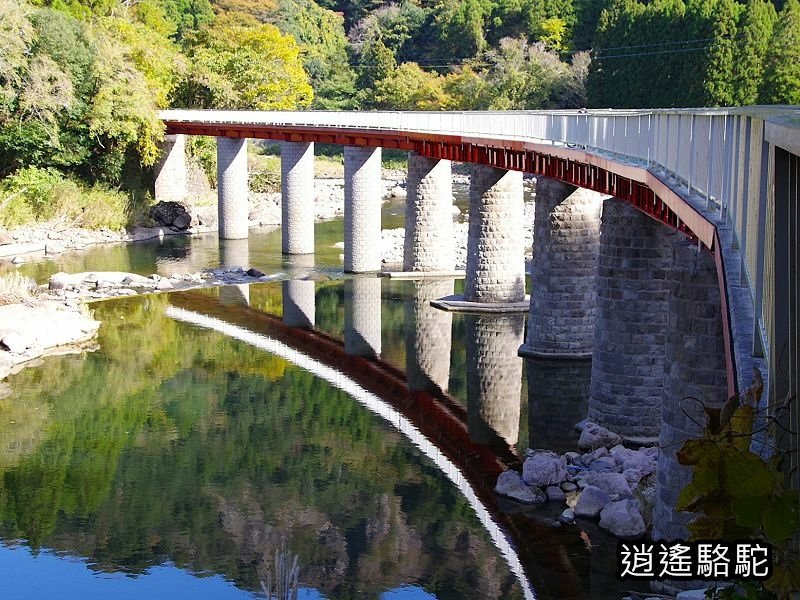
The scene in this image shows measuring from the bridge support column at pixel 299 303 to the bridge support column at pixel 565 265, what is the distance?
31.7ft

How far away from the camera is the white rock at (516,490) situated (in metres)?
20.8

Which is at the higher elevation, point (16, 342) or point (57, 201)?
point (57, 201)

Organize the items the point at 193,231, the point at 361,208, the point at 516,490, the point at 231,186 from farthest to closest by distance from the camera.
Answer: the point at 193,231 → the point at 231,186 → the point at 361,208 → the point at 516,490

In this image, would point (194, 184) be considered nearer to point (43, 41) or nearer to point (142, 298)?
point (43, 41)

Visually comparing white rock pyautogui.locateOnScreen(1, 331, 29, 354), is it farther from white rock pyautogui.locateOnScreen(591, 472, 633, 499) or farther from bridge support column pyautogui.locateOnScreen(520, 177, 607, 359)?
white rock pyautogui.locateOnScreen(591, 472, 633, 499)

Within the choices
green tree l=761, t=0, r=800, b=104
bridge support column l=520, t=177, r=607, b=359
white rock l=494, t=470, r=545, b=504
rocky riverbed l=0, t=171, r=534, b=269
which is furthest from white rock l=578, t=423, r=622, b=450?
green tree l=761, t=0, r=800, b=104

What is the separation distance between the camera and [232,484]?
72.2ft

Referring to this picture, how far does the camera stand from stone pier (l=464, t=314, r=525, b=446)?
26.6 meters

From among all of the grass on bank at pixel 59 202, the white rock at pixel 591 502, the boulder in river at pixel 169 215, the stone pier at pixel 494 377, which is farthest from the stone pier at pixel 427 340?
the boulder in river at pixel 169 215

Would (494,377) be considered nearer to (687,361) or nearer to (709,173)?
(687,361)

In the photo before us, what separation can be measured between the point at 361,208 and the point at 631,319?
2196 cm

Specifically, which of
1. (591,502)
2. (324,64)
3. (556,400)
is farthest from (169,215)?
(324,64)

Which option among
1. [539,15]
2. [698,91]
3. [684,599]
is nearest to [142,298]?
[684,599]

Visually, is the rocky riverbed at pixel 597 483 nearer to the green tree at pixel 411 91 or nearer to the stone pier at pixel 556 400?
the stone pier at pixel 556 400
